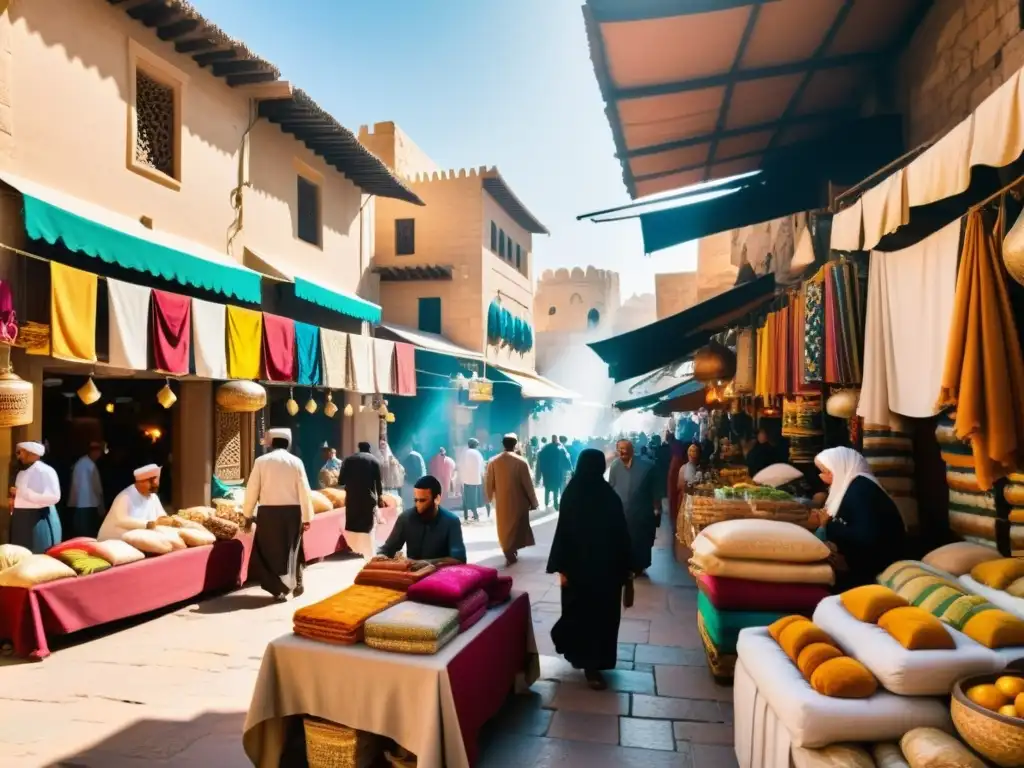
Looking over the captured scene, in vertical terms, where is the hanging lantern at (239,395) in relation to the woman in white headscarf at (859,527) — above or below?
above

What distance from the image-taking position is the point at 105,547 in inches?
227

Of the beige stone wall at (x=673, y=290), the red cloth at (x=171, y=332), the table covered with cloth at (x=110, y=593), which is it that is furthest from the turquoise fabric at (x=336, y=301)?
the beige stone wall at (x=673, y=290)

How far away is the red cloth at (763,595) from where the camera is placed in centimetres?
429

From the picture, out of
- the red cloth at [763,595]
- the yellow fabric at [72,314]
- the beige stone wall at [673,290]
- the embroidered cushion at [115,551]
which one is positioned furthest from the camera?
the beige stone wall at [673,290]

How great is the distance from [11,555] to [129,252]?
321 centimetres

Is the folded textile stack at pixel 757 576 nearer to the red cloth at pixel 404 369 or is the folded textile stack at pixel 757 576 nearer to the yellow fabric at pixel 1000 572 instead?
the yellow fabric at pixel 1000 572

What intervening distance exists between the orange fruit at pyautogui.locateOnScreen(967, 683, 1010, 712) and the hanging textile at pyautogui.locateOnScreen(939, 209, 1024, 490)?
2.81 feet

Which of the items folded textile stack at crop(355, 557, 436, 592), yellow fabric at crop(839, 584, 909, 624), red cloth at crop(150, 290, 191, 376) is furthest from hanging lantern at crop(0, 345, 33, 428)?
yellow fabric at crop(839, 584, 909, 624)

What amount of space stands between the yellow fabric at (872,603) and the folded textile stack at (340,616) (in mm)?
2217

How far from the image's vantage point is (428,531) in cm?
455

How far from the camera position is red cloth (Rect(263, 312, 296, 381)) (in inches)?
344

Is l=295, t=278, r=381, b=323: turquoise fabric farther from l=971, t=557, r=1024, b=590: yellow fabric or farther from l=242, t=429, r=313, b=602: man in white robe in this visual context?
l=971, t=557, r=1024, b=590: yellow fabric

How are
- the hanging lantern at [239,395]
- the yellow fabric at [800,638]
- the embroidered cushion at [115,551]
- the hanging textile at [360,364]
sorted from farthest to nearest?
the hanging textile at [360,364] → the hanging lantern at [239,395] → the embroidered cushion at [115,551] → the yellow fabric at [800,638]

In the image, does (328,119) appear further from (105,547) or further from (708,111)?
(105,547)
